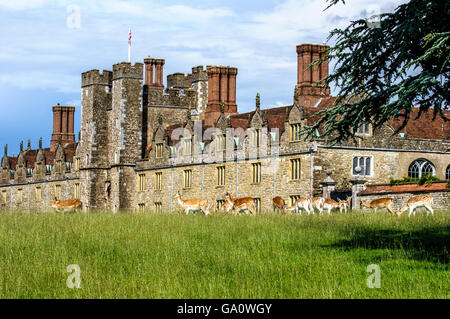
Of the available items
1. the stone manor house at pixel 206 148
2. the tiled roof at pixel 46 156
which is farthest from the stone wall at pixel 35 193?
the tiled roof at pixel 46 156

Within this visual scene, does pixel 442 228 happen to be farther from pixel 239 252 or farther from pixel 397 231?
A: pixel 239 252

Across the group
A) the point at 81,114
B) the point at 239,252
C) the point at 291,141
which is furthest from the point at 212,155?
the point at 239,252

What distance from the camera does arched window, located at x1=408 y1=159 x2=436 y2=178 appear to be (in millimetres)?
41875

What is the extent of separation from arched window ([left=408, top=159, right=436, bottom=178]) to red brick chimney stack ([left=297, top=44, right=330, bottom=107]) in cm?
786

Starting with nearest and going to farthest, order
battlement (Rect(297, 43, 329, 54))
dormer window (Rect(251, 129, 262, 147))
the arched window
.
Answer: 1. the arched window
2. dormer window (Rect(251, 129, 262, 147))
3. battlement (Rect(297, 43, 329, 54))

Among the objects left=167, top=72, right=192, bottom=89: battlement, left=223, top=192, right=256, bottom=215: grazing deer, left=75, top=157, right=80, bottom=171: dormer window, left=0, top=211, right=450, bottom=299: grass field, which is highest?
left=167, top=72, right=192, bottom=89: battlement

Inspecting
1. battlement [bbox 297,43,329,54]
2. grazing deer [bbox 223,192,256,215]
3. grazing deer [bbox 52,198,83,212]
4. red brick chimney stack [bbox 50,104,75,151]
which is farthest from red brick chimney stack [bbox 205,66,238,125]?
red brick chimney stack [bbox 50,104,75,151]

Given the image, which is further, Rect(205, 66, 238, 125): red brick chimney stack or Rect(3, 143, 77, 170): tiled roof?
Rect(3, 143, 77, 170): tiled roof

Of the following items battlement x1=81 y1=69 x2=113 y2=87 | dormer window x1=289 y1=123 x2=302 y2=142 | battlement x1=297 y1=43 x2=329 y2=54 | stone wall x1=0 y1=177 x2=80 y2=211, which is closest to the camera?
dormer window x1=289 y1=123 x2=302 y2=142

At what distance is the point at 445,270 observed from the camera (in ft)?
47.7

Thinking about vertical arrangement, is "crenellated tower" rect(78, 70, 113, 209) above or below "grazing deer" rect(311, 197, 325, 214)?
above

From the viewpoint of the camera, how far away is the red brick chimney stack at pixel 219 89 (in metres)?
53.8

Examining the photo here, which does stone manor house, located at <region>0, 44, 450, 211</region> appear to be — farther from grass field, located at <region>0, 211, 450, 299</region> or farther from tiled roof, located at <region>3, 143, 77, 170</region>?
grass field, located at <region>0, 211, 450, 299</region>

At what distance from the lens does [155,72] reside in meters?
61.2
